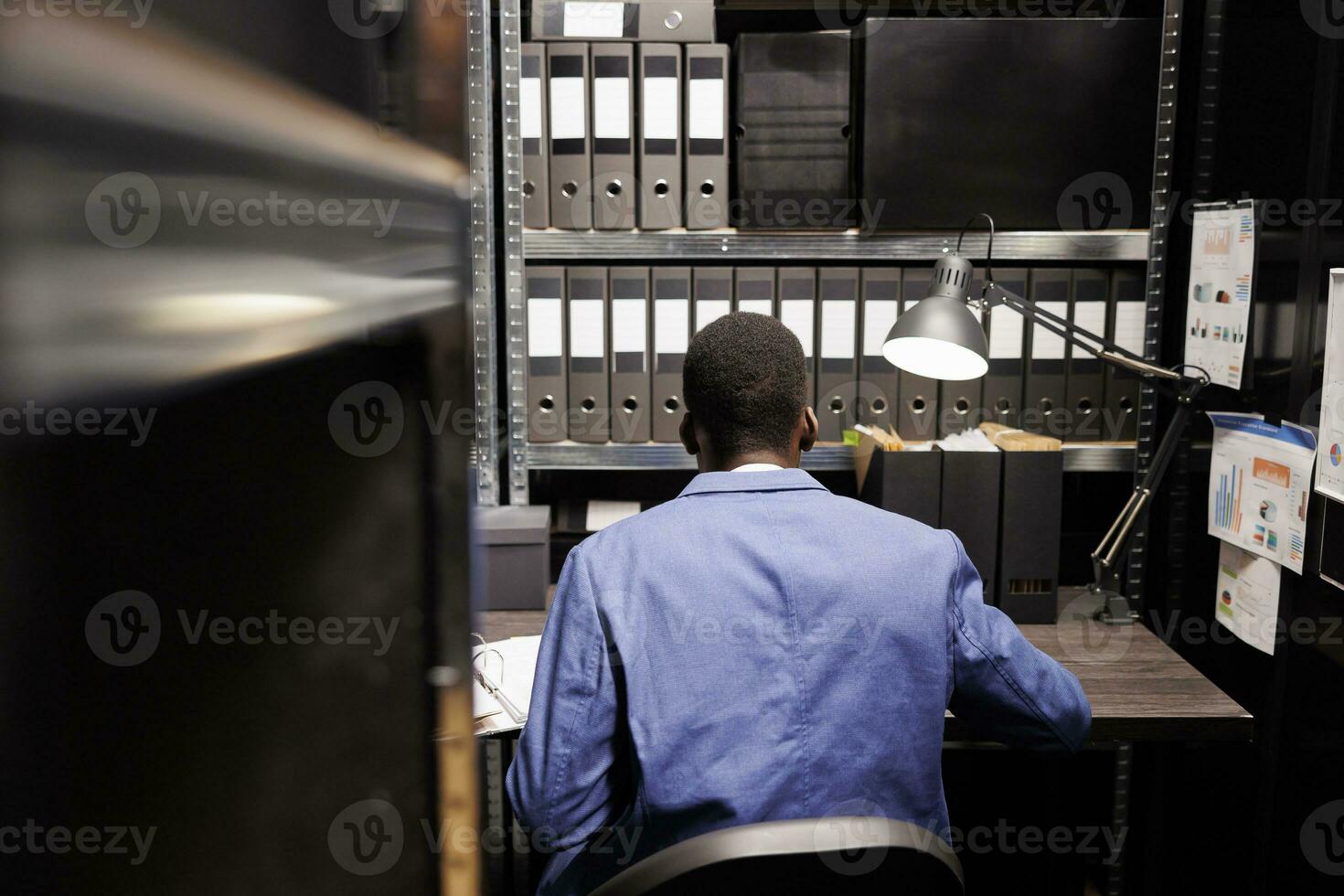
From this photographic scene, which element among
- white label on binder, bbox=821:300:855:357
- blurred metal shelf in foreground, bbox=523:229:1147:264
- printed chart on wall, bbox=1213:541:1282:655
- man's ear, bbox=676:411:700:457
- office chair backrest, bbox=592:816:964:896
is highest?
blurred metal shelf in foreground, bbox=523:229:1147:264

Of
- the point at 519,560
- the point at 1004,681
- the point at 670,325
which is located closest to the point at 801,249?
the point at 670,325

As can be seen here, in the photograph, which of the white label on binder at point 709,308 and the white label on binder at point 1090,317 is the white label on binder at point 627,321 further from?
the white label on binder at point 1090,317

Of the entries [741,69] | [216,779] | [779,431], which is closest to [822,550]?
[779,431]

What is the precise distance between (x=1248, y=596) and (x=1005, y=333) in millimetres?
545

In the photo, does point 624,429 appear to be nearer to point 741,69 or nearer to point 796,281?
point 796,281

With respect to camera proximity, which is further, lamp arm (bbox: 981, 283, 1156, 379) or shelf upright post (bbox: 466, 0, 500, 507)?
shelf upright post (bbox: 466, 0, 500, 507)

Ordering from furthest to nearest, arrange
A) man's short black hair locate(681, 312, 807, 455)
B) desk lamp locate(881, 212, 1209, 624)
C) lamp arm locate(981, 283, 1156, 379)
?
→ 1. lamp arm locate(981, 283, 1156, 379)
2. desk lamp locate(881, 212, 1209, 624)
3. man's short black hair locate(681, 312, 807, 455)

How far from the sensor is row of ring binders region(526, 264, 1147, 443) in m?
1.67

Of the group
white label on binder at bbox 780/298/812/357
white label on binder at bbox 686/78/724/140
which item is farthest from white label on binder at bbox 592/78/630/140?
white label on binder at bbox 780/298/812/357

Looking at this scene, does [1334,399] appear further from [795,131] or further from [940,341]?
[795,131]

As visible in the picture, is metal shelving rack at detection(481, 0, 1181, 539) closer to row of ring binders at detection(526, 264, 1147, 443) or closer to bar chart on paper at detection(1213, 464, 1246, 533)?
row of ring binders at detection(526, 264, 1147, 443)

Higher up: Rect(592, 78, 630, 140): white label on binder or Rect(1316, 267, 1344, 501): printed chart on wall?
Rect(592, 78, 630, 140): white label on binder

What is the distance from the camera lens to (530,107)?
1.61m

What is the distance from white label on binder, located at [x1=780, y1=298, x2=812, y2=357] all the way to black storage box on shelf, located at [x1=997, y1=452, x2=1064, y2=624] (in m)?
0.38
